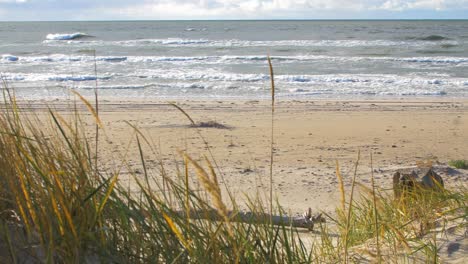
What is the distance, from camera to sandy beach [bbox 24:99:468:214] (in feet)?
23.7

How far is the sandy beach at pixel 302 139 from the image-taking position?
7.21m

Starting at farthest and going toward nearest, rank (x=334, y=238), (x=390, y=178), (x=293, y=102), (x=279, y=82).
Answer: (x=279, y=82) → (x=293, y=102) → (x=390, y=178) → (x=334, y=238)

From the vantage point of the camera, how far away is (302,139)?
10.1 m

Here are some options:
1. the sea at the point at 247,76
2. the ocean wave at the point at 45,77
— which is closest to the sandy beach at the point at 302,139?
the sea at the point at 247,76

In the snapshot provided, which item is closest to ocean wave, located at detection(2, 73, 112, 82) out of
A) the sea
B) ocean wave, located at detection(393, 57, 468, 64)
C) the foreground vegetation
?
the sea

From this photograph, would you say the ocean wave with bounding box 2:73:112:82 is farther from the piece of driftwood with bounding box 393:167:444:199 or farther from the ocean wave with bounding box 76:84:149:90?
the piece of driftwood with bounding box 393:167:444:199

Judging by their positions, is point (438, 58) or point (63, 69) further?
point (438, 58)

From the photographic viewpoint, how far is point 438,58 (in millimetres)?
29406

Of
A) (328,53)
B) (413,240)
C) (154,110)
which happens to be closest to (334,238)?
(413,240)

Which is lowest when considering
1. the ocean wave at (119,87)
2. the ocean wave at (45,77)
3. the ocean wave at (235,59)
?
the ocean wave at (119,87)

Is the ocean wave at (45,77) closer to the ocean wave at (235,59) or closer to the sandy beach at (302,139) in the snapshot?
the sandy beach at (302,139)

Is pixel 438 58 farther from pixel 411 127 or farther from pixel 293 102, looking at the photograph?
pixel 411 127

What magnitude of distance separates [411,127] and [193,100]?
21.2ft

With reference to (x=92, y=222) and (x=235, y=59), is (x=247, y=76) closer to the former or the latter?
(x=235, y=59)
